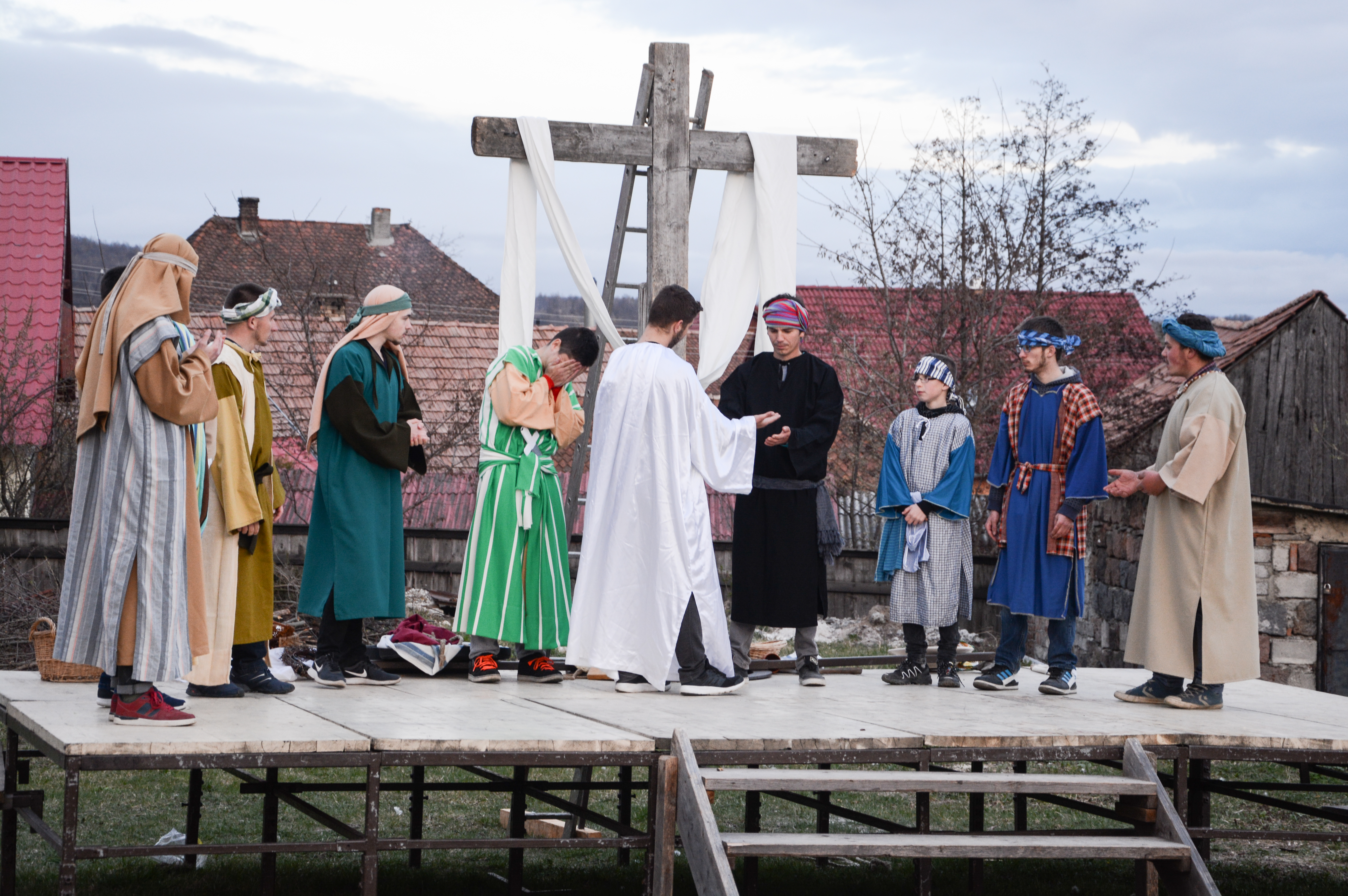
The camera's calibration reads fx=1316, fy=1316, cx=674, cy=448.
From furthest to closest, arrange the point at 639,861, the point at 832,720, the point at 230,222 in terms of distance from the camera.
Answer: the point at 230,222 → the point at 639,861 → the point at 832,720

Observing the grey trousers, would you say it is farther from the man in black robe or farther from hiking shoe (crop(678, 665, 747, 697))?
hiking shoe (crop(678, 665, 747, 697))

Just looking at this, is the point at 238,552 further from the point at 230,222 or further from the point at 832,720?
the point at 230,222

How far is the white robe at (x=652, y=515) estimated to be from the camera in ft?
18.0

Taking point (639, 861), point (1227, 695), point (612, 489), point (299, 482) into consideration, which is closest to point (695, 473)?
point (612, 489)

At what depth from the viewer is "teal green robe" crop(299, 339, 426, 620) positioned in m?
5.38

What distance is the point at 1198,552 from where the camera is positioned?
5391 mm

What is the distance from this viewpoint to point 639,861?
6875 millimetres

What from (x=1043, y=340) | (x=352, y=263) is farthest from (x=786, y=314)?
(x=352, y=263)

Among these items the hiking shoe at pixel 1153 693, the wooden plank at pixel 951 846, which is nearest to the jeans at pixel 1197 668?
the hiking shoe at pixel 1153 693

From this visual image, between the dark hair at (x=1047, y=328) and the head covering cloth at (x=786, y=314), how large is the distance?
0.97 m

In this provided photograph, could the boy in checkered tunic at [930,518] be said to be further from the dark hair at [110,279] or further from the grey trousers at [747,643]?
the dark hair at [110,279]

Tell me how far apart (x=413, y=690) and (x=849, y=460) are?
9.30m

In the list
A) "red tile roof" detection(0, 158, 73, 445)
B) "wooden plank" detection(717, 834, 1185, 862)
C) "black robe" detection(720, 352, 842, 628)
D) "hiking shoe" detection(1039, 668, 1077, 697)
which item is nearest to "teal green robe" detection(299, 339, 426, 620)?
"black robe" detection(720, 352, 842, 628)

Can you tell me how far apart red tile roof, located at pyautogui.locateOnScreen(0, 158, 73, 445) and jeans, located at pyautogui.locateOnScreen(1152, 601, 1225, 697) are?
383 inches
